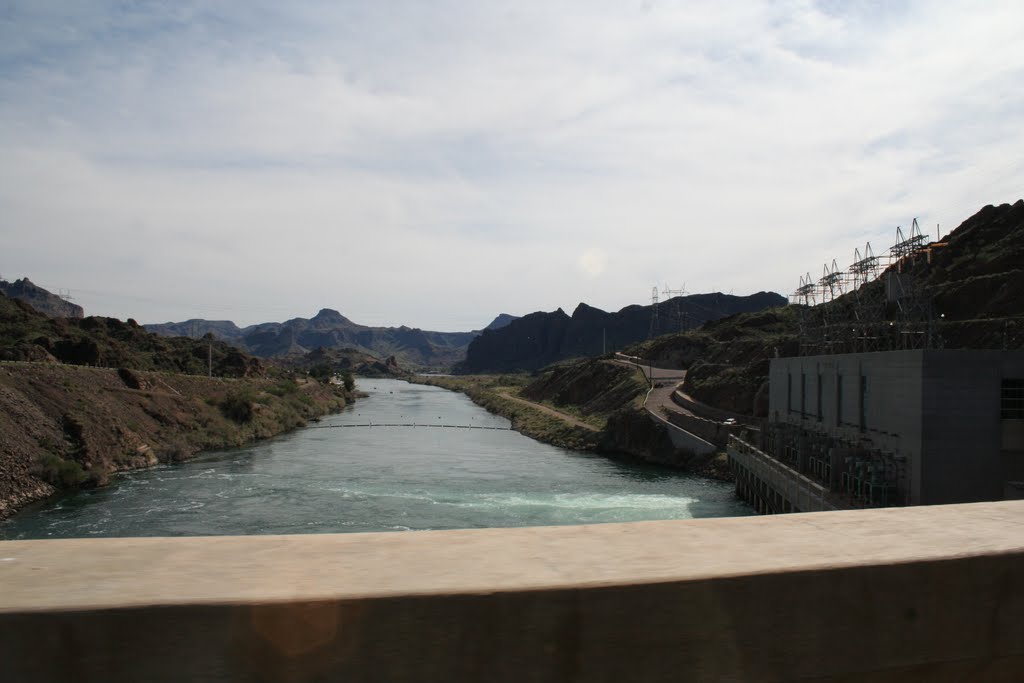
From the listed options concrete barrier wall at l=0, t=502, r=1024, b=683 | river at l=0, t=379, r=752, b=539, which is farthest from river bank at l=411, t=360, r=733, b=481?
concrete barrier wall at l=0, t=502, r=1024, b=683

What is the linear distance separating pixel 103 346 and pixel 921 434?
73.8m

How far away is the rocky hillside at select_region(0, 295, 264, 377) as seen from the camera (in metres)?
68.4

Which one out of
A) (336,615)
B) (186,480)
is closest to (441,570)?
(336,615)

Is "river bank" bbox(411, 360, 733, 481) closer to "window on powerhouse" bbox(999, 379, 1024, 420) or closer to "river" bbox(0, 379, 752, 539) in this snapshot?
"river" bbox(0, 379, 752, 539)

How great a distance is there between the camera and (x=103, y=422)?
4553cm

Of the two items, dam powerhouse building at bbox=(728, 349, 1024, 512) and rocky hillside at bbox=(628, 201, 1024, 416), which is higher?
rocky hillside at bbox=(628, 201, 1024, 416)

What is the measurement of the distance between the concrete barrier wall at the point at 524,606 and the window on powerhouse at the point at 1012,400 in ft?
86.2

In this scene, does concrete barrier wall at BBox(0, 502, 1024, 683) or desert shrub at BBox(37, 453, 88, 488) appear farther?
desert shrub at BBox(37, 453, 88, 488)

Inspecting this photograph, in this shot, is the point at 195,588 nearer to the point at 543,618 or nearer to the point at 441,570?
the point at 441,570

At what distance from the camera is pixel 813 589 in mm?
2480

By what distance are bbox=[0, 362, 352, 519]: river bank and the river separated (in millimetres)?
1712

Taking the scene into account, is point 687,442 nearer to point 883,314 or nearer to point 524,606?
point 883,314

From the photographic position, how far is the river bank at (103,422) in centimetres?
3631

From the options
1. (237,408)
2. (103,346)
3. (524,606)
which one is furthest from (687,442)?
(103,346)
